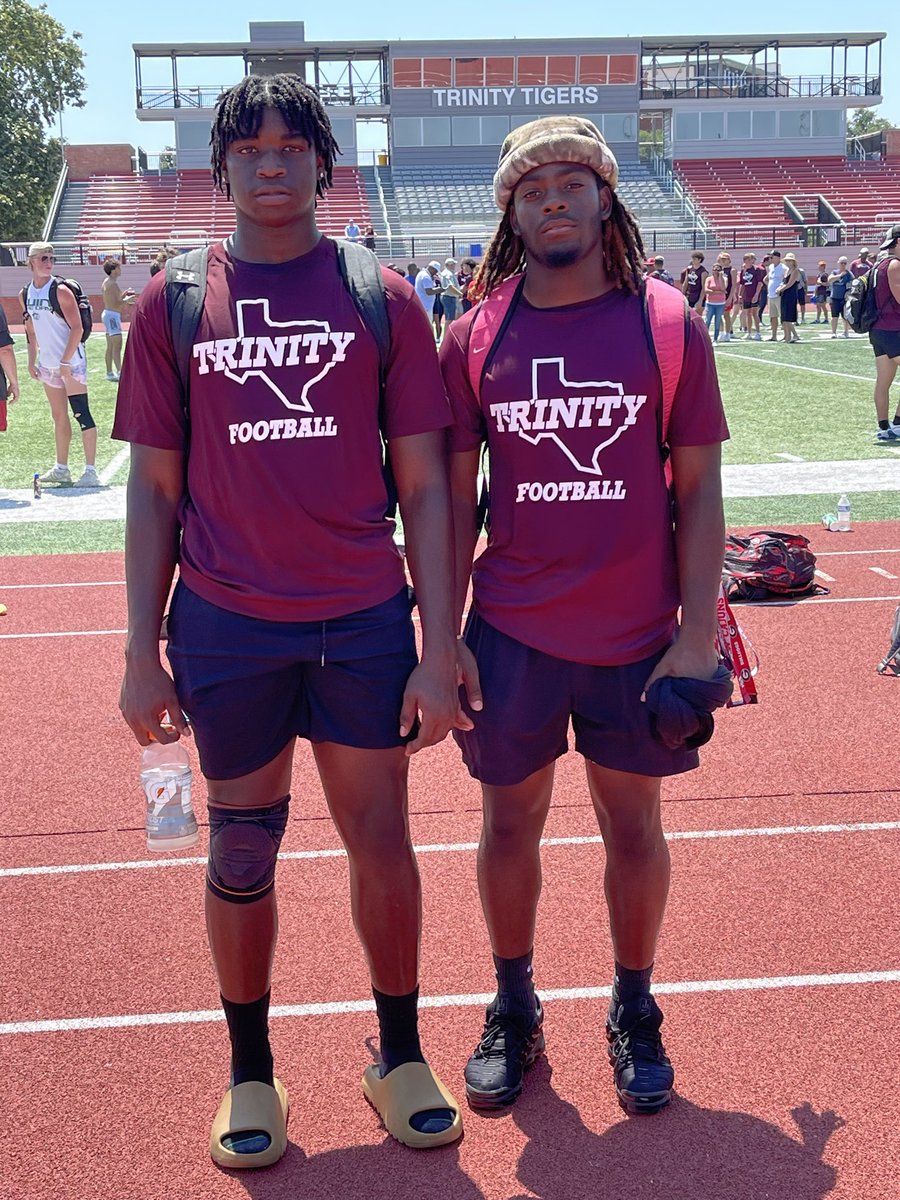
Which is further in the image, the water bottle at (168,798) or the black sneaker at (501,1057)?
the water bottle at (168,798)

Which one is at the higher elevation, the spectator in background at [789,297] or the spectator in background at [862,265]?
the spectator in background at [862,265]

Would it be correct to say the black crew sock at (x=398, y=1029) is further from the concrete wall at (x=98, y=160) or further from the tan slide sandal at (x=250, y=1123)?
the concrete wall at (x=98, y=160)

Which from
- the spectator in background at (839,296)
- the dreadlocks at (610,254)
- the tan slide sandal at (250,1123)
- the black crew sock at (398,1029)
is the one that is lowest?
the tan slide sandal at (250,1123)

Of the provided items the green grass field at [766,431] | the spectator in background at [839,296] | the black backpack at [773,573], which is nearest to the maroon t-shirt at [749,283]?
the spectator in background at [839,296]

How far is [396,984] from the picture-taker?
112 inches

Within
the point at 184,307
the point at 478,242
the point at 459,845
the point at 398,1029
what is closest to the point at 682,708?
the point at 398,1029

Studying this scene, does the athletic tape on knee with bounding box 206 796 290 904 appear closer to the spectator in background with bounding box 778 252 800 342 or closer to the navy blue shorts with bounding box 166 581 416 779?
the navy blue shorts with bounding box 166 581 416 779

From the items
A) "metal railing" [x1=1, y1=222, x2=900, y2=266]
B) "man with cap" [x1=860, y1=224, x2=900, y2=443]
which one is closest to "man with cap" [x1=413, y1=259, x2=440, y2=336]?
"metal railing" [x1=1, y1=222, x2=900, y2=266]

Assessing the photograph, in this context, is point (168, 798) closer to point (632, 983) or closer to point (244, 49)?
point (632, 983)

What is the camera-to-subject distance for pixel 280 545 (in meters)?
2.59

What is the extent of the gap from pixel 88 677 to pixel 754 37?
56.3m

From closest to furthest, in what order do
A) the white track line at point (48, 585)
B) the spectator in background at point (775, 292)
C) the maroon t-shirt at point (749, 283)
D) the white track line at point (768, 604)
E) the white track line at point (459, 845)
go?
the white track line at point (459, 845), the white track line at point (768, 604), the white track line at point (48, 585), the spectator in background at point (775, 292), the maroon t-shirt at point (749, 283)

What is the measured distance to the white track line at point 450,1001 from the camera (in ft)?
10.8

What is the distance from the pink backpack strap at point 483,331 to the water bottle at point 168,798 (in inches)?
56.4
